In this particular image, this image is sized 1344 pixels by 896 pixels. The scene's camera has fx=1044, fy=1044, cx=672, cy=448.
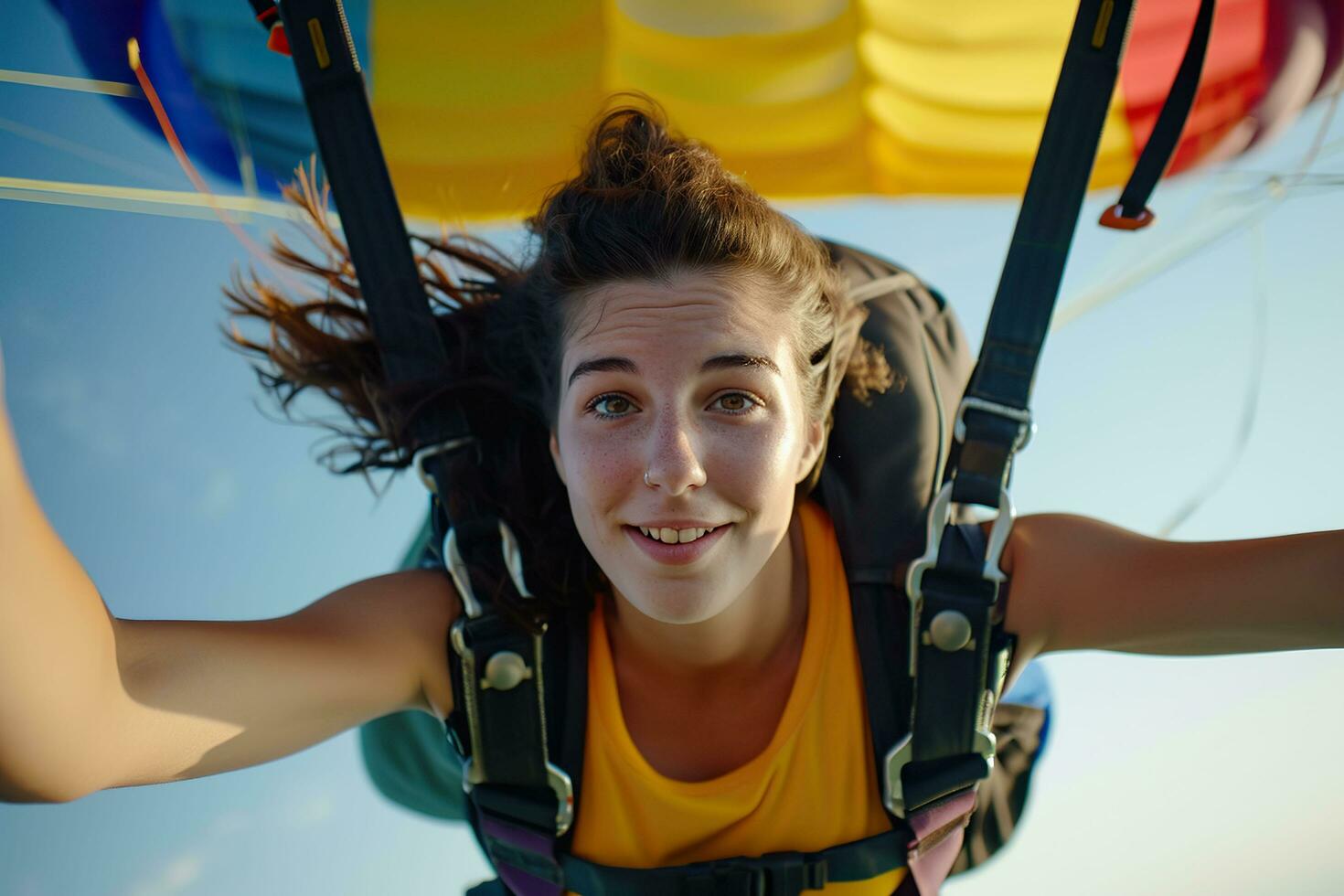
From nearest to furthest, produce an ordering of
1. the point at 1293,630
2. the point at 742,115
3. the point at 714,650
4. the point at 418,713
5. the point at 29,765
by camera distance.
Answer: the point at 29,765
the point at 1293,630
the point at 714,650
the point at 418,713
the point at 742,115

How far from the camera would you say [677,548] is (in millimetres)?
→ 1656

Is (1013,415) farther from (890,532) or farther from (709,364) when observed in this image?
(709,364)

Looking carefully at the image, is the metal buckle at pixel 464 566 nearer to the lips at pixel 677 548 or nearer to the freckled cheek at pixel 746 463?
the lips at pixel 677 548

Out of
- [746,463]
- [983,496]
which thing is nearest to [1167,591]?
[983,496]

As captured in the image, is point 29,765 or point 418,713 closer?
point 29,765

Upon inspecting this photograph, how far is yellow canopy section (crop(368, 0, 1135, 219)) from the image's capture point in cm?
269

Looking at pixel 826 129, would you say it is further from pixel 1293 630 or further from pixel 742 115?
pixel 1293 630

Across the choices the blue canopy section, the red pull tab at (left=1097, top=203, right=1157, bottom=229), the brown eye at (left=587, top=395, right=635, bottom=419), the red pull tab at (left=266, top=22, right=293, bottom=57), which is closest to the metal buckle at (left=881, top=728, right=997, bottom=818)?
the brown eye at (left=587, top=395, right=635, bottom=419)

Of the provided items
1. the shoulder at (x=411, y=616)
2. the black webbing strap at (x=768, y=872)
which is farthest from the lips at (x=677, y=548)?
the black webbing strap at (x=768, y=872)

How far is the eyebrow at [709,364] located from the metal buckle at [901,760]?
0.66 metres

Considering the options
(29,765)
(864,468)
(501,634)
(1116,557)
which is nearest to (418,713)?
(501,634)

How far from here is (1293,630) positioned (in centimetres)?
164

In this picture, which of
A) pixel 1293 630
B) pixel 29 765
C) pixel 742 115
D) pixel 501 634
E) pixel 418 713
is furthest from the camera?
pixel 742 115

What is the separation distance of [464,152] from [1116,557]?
189cm
